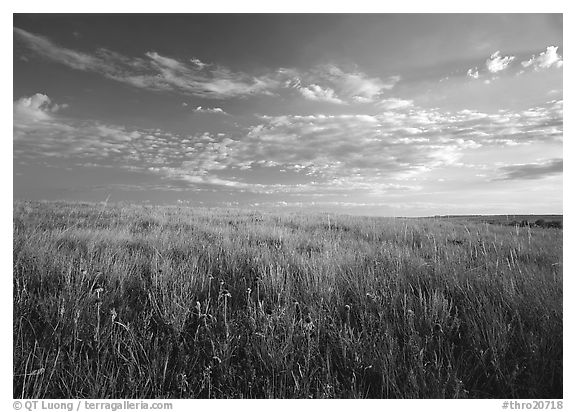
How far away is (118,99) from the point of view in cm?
379

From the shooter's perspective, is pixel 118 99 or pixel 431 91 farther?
pixel 118 99

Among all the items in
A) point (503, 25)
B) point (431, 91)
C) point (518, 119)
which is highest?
point (503, 25)

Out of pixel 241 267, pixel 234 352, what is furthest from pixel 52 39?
pixel 234 352

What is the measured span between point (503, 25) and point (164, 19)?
331 centimetres

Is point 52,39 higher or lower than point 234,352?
higher

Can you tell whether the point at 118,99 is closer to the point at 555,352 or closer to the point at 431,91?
the point at 431,91
